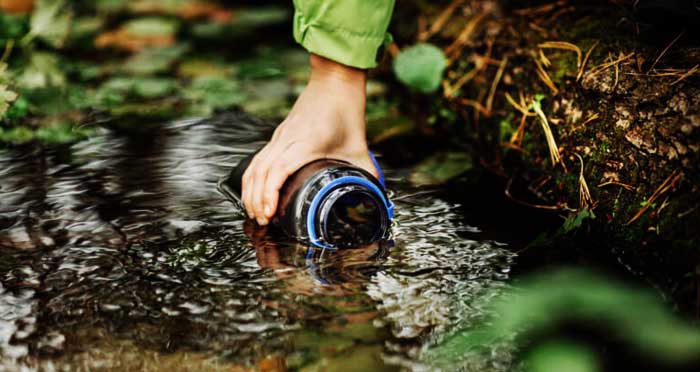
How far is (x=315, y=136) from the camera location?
160 centimetres

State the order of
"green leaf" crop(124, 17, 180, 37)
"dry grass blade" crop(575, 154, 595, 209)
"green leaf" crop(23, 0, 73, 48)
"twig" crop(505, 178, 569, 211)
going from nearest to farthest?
"dry grass blade" crop(575, 154, 595, 209) < "twig" crop(505, 178, 569, 211) < "green leaf" crop(23, 0, 73, 48) < "green leaf" crop(124, 17, 180, 37)

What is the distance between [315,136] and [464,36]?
99cm

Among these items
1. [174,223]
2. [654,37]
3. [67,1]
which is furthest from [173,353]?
[67,1]

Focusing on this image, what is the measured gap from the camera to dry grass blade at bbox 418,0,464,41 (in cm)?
260

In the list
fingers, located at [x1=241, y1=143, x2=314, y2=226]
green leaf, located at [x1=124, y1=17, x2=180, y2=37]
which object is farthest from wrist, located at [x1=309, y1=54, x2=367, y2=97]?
green leaf, located at [x1=124, y1=17, x2=180, y2=37]

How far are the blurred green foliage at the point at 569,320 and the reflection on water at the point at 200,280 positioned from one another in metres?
0.05

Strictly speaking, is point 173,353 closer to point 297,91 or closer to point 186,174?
point 186,174

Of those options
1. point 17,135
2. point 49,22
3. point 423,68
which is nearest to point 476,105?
point 423,68

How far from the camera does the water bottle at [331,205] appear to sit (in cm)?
147

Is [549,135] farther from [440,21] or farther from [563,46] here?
[440,21]

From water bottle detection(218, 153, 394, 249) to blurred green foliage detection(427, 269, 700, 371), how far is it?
0.30 meters

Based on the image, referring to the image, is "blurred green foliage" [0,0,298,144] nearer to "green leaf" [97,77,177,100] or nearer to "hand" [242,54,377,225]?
"green leaf" [97,77,177,100]

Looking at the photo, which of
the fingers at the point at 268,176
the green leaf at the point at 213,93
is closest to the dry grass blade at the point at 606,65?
the fingers at the point at 268,176

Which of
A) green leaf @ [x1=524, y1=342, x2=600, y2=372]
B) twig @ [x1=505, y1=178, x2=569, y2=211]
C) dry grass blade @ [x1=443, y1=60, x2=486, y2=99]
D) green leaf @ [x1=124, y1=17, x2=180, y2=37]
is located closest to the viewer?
green leaf @ [x1=524, y1=342, x2=600, y2=372]
